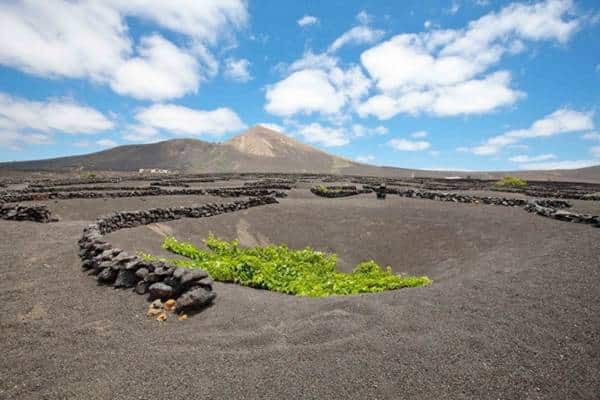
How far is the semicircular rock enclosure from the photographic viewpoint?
898 centimetres

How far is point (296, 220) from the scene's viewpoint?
66.9 ft

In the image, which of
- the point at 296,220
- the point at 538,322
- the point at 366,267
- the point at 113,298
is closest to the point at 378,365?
the point at 538,322

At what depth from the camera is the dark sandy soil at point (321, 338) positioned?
4.94 m

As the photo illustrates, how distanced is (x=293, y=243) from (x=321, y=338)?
11338 millimetres

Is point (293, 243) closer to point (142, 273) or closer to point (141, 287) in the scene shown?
point (142, 273)

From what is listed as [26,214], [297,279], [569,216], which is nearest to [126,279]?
[297,279]

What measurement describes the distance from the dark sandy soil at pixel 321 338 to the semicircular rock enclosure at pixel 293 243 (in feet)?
2.40

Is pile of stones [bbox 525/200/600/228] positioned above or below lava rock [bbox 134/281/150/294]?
above

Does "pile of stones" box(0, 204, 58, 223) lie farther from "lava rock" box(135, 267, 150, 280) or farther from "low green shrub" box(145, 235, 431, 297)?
"lava rock" box(135, 267, 150, 280)

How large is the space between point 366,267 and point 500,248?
499 centimetres

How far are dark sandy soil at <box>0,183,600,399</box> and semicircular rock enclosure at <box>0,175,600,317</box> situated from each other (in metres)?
0.73

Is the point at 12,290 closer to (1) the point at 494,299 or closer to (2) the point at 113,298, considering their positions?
(2) the point at 113,298

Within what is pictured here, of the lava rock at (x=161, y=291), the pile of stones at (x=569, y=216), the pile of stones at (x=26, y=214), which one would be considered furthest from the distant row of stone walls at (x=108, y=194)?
the lava rock at (x=161, y=291)

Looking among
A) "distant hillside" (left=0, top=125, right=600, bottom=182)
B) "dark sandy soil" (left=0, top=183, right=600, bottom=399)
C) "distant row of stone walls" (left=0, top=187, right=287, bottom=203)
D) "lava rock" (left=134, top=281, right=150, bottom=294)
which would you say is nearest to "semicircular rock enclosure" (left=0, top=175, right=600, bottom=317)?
"lava rock" (left=134, top=281, right=150, bottom=294)
